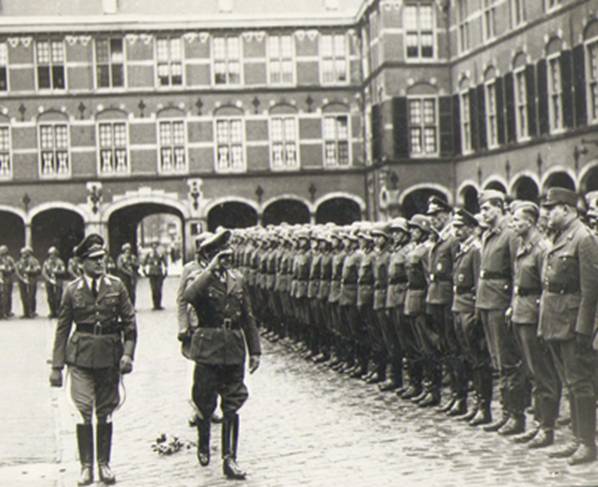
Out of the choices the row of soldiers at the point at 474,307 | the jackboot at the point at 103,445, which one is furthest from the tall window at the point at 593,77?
the jackboot at the point at 103,445

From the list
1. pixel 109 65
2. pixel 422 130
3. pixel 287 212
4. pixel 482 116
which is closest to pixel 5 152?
pixel 109 65

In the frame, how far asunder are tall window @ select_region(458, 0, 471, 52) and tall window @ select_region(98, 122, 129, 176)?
11.9 meters

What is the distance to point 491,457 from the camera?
7.45m

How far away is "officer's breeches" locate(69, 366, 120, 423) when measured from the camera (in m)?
7.44

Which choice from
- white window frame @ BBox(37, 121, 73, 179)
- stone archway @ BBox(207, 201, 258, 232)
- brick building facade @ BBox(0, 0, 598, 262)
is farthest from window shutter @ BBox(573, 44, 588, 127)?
white window frame @ BBox(37, 121, 73, 179)

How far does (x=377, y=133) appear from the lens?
3180cm

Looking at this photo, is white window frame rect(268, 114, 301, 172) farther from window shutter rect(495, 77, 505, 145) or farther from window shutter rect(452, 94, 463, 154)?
window shutter rect(495, 77, 505, 145)

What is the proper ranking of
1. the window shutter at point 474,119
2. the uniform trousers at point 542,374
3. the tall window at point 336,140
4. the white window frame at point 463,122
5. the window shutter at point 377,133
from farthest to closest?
the tall window at point 336,140, the window shutter at point 377,133, the white window frame at point 463,122, the window shutter at point 474,119, the uniform trousers at point 542,374

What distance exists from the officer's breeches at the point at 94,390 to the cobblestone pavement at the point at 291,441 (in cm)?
53

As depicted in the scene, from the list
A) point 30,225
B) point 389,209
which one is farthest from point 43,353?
point 30,225

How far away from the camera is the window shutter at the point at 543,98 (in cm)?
2288

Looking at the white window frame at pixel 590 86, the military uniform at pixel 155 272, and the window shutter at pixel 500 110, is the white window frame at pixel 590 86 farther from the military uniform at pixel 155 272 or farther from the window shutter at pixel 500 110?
the military uniform at pixel 155 272

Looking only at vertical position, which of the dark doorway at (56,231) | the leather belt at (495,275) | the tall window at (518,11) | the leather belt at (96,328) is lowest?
the leather belt at (96,328)

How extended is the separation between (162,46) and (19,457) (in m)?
28.0
